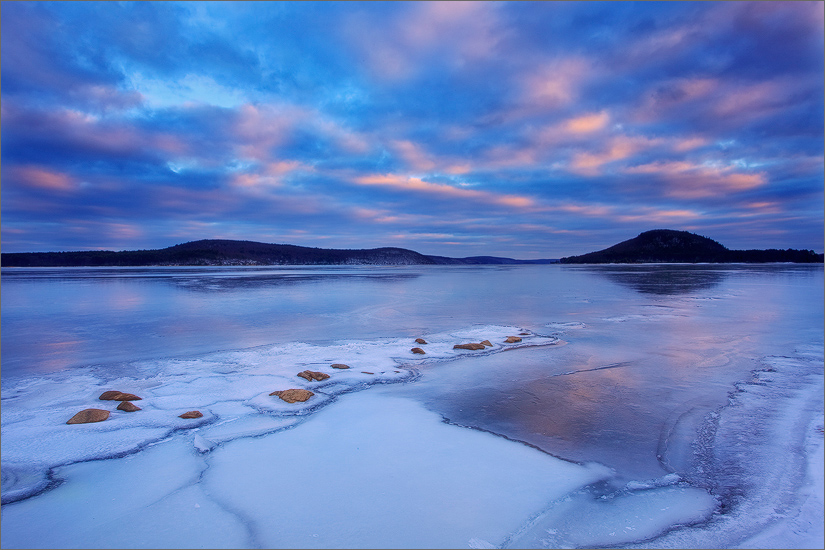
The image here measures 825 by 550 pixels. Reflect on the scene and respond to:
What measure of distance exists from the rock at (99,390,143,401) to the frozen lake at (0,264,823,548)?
19 centimetres

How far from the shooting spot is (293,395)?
5875 millimetres

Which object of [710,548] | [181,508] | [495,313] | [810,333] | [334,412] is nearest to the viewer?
[710,548]

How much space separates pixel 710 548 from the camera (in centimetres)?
290

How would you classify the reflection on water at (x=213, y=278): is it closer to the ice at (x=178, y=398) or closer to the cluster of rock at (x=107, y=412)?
the ice at (x=178, y=398)

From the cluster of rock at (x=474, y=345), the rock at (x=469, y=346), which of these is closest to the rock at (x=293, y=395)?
the cluster of rock at (x=474, y=345)

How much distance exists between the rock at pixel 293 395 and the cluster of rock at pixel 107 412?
1.08 m

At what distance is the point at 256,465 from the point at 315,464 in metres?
0.59

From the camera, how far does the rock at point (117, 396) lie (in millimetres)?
5766

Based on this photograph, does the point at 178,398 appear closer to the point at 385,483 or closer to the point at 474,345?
the point at 385,483

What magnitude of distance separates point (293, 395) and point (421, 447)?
2.35 m

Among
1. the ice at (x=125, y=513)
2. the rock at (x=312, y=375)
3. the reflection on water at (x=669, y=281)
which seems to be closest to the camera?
the ice at (x=125, y=513)

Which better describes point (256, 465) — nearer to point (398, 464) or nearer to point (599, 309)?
point (398, 464)

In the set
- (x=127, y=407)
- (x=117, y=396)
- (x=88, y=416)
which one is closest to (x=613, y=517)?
(x=127, y=407)

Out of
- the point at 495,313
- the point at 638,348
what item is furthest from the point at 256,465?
the point at 495,313
